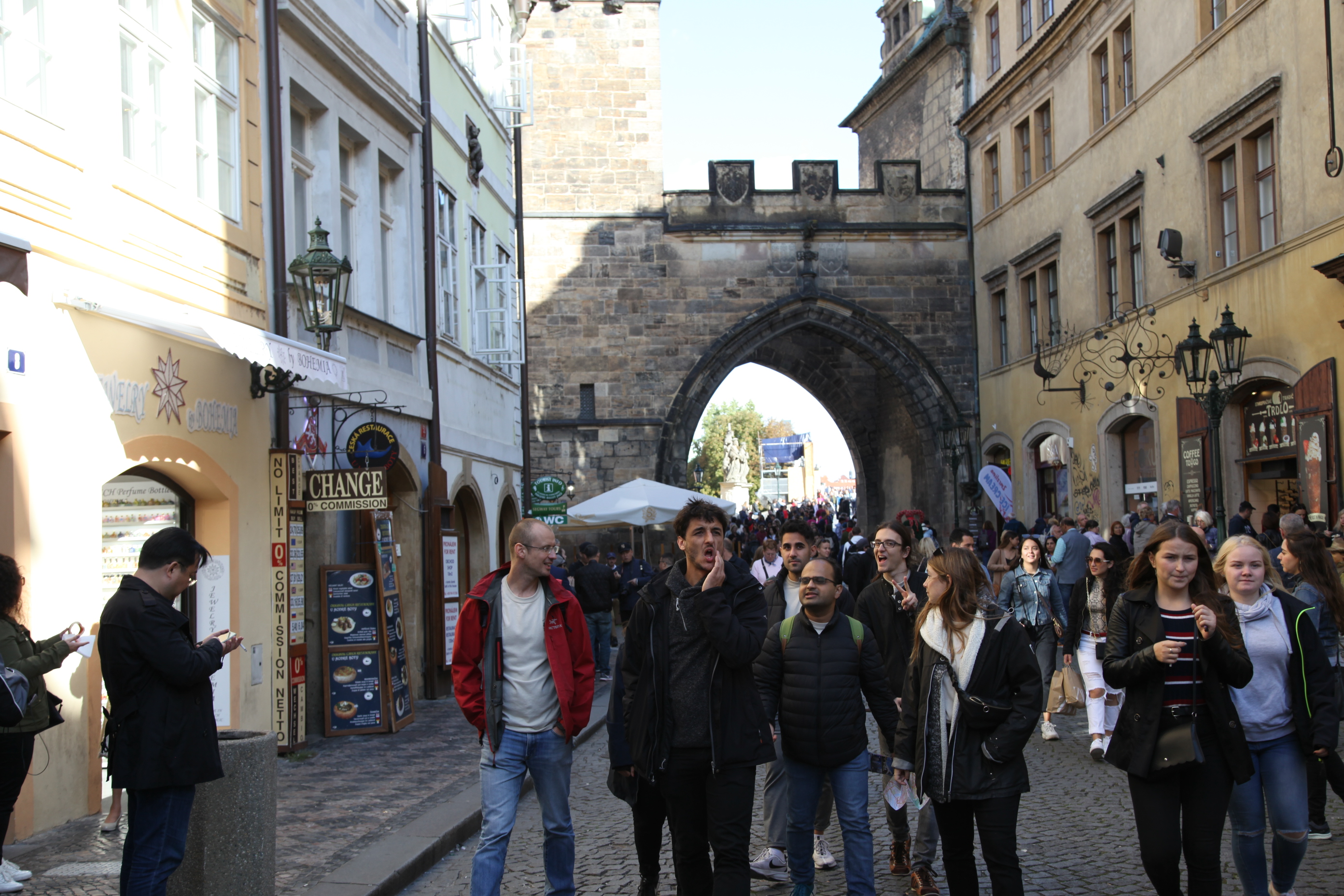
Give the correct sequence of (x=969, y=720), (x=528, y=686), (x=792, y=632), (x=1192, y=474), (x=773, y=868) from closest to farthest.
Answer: (x=969, y=720)
(x=528, y=686)
(x=792, y=632)
(x=773, y=868)
(x=1192, y=474)

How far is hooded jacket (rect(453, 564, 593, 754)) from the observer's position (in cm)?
488

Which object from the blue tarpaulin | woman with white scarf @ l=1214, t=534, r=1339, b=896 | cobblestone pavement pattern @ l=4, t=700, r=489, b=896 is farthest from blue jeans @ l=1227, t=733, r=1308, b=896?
the blue tarpaulin

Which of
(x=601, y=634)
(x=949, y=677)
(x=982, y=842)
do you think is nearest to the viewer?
(x=982, y=842)

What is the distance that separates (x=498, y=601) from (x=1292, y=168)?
13280 millimetres

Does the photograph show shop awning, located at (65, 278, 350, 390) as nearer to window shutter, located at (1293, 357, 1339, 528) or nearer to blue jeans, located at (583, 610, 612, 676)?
blue jeans, located at (583, 610, 612, 676)

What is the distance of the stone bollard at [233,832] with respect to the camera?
4.75 meters

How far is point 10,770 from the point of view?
16.1 ft

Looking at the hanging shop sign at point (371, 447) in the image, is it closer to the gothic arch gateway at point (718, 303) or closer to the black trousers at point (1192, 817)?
the black trousers at point (1192, 817)

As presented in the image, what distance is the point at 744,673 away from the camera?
4.56 metres

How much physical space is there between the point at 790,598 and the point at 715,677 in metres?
1.47

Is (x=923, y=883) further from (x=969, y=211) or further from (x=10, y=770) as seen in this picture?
(x=969, y=211)

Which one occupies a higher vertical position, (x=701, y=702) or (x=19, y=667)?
(x=19, y=667)

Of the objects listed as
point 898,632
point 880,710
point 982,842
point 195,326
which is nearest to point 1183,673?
point 982,842

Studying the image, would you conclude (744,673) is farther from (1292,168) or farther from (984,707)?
(1292,168)
